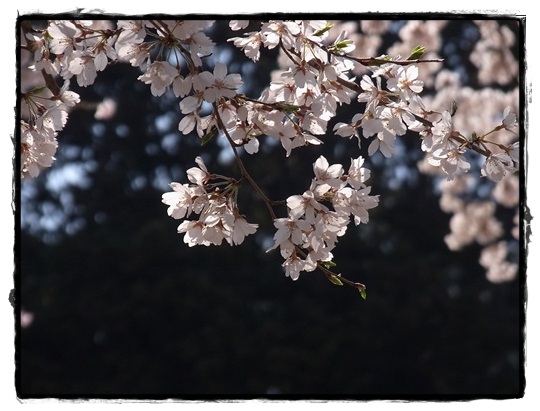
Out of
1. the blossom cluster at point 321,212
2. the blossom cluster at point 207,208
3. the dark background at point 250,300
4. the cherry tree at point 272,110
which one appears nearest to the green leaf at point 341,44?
the cherry tree at point 272,110

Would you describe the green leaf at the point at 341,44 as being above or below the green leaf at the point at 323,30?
below

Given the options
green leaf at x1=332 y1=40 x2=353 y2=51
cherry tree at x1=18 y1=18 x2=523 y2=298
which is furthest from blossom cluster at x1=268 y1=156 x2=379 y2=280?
green leaf at x1=332 y1=40 x2=353 y2=51

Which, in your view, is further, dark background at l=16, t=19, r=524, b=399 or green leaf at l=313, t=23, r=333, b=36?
dark background at l=16, t=19, r=524, b=399

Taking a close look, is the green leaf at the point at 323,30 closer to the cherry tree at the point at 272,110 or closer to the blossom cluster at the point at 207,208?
the cherry tree at the point at 272,110

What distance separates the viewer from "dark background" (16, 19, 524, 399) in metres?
7.06

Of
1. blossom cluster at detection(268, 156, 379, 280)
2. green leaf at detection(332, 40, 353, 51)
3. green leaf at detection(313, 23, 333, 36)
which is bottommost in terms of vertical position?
blossom cluster at detection(268, 156, 379, 280)

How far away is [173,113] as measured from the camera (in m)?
7.91

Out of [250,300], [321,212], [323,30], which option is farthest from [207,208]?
[250,300]

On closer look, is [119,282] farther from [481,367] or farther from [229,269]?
[481,367]

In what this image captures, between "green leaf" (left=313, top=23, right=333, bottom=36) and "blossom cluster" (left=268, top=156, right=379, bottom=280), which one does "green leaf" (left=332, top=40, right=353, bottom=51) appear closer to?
"green leaf" (left=313, top=23, right=333, bottom=36)

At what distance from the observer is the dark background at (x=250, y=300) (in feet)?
23.2

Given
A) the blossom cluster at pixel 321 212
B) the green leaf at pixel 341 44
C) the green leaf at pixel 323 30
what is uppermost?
the green leaf at pixel 323 30

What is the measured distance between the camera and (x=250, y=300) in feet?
23.6

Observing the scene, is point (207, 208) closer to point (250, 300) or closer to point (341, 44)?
point (341, 44)
